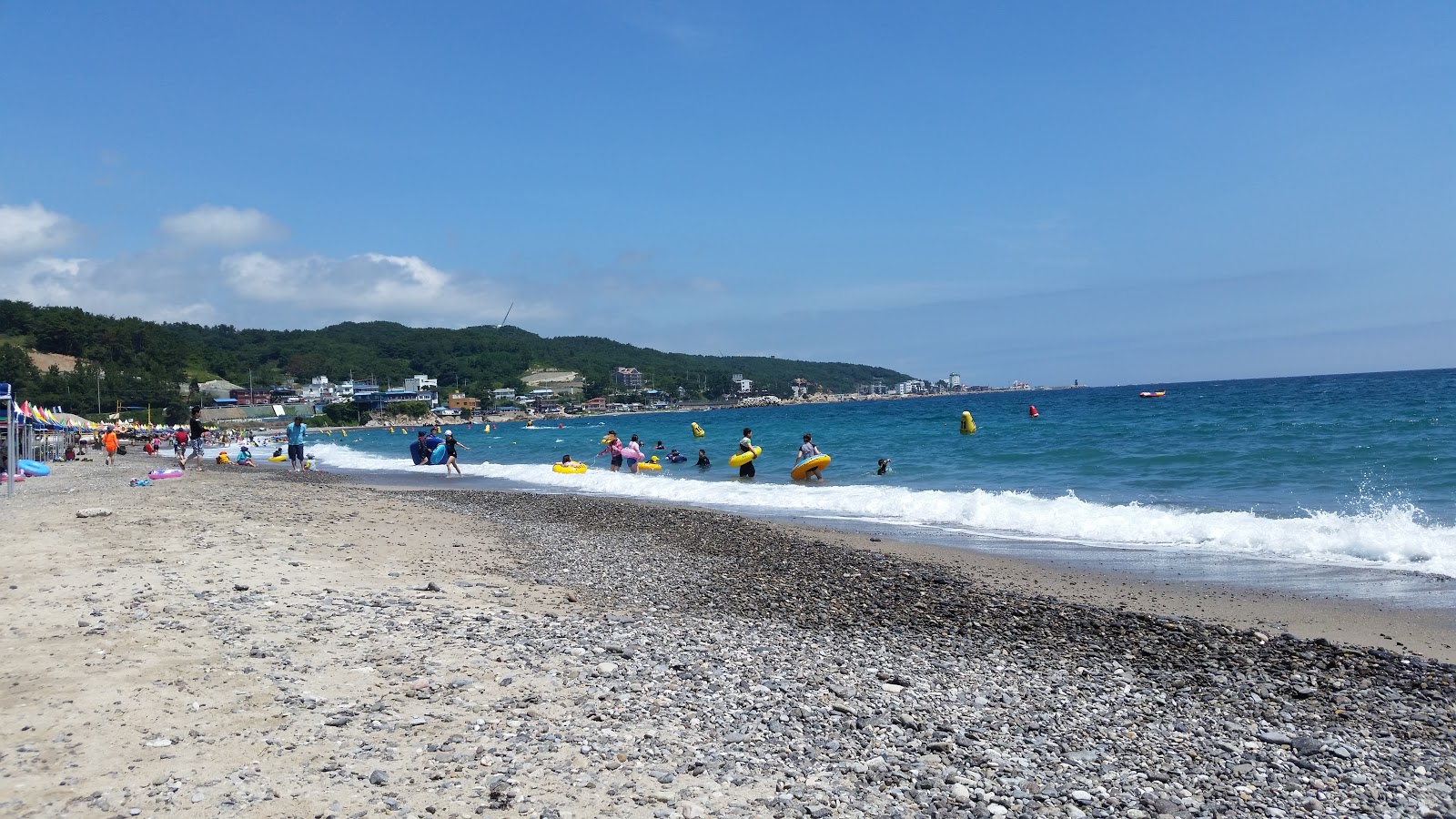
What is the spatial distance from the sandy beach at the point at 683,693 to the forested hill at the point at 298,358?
89482mm

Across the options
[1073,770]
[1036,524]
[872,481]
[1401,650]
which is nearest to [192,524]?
[1073,770]

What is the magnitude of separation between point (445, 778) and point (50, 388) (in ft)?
325

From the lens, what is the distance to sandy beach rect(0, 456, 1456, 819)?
3.72m

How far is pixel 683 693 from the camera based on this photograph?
4906 mm

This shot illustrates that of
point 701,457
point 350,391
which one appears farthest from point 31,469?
point 350,391

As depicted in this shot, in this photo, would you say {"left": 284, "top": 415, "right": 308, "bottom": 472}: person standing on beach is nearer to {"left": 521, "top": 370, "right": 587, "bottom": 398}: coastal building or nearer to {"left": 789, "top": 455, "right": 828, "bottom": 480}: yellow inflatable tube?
{"left": 789, "top": 455, "right": 828, "bottom": 480}: yellow inflatable tube

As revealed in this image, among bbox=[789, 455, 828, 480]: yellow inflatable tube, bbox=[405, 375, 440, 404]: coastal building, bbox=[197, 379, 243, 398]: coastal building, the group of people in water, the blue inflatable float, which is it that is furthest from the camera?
bbox=[405, 375, 440, 404]: coastal building

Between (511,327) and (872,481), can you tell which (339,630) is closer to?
(872,481)

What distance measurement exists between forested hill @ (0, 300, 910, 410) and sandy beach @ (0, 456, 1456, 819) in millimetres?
89482

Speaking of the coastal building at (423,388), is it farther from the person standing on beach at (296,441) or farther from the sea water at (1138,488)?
the person standing on beach at (296,441)

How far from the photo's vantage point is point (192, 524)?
10703mm

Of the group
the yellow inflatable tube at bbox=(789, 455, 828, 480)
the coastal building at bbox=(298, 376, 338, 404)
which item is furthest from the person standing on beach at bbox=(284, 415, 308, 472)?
the coastal building at bbox=(298, 376, 338, 404)

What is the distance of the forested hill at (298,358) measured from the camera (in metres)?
89.6

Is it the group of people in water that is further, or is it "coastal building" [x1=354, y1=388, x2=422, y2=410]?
"coastal building" [x1=354, y1=388, x2=422, y2=410]
